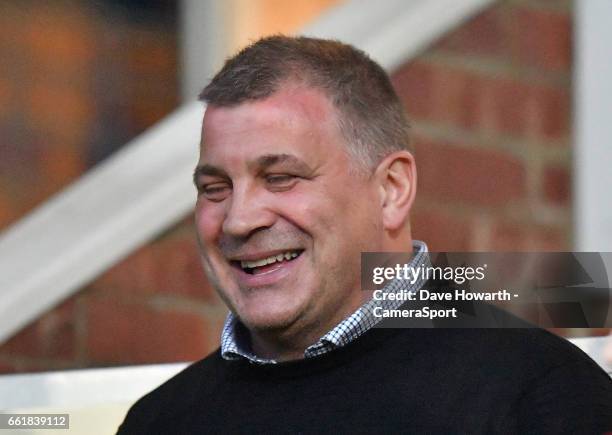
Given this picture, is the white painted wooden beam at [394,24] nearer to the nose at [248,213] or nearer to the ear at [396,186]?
the ear at [396,186]

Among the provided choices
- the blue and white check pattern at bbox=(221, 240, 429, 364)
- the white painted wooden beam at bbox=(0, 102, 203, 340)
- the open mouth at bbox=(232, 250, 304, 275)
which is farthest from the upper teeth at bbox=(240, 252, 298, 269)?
the white painted wooden beam at bbox=(0, 102, 203, 340)

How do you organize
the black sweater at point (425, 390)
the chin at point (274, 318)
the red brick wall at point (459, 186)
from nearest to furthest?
the black sweater at point (425, 390)
the chin at point (274, 318)
the red brick wall at point (459, 186)

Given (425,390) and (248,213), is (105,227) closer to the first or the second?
(248,213)

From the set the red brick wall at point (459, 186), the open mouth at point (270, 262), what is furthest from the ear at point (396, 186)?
the red brick wall at point (459, 186)

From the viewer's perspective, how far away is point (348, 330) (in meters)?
2.30

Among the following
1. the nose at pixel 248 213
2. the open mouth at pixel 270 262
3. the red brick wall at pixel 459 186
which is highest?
the red brick wall at pixel 459 186

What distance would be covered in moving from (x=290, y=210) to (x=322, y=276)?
12 centimetres

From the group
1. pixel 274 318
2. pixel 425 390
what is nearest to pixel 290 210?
pixel 274 318

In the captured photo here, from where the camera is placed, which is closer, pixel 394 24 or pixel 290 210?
pixel 290 210

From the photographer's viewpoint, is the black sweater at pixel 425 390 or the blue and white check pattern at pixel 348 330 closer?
the black sweater at pixel 425 390

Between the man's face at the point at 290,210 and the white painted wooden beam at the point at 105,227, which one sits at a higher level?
the white painted wooden beam at the point at 105,227

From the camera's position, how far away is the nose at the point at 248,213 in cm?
230

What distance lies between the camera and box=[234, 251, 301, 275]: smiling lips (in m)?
2.31

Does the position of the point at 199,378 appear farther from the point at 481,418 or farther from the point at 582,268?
the point at 582,268
